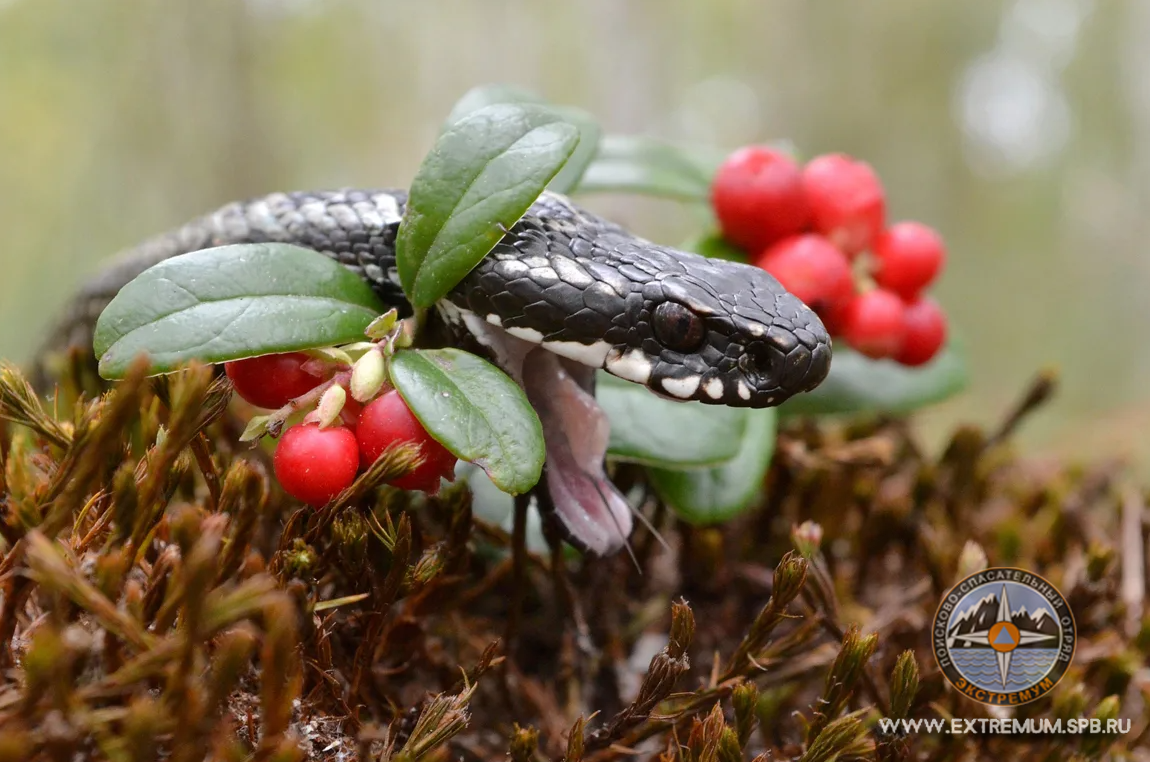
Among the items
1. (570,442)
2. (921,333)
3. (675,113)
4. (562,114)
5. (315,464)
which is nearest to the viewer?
(315,464)

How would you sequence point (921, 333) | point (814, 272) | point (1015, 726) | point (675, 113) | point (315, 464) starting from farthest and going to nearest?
point (675, 113) → point (921, 333) → point (814, 272) → point (1015, 726) → point (315, 464)

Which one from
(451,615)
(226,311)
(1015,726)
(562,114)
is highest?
(562,114)

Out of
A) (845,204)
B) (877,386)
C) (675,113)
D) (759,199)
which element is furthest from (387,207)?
(675,113)

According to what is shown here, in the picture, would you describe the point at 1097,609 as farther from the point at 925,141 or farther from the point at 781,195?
the point at 925,141

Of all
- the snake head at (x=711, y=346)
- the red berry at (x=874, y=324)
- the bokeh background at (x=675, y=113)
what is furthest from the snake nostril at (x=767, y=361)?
the bokeh background at (x=675, y=113)

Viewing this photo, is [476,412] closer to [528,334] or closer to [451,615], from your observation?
[528,334]

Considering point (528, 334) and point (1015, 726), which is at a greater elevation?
point (528, 334)

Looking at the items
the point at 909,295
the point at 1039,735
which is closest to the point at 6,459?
the point at 1039,735
